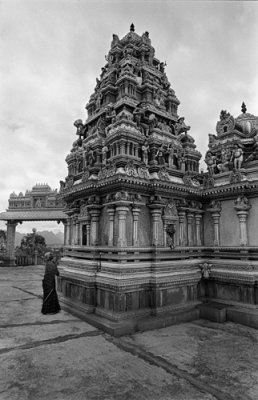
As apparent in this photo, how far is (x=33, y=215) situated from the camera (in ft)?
108

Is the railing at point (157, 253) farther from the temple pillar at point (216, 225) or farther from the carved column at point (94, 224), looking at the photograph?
the carved column at point (94, 224)

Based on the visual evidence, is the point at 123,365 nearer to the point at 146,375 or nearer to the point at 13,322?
the point at 146,375

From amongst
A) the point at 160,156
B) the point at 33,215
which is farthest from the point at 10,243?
the point at 160,156

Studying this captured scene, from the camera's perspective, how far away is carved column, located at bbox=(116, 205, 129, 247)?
10328 millimetres

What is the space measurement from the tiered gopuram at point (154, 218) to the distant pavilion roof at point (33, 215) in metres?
18.1

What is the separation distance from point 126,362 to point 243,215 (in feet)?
25.0

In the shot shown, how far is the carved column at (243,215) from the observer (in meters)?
11.5

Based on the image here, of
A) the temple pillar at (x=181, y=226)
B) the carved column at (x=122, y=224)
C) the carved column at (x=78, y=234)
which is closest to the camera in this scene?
the carved column at (x=122, y=224)

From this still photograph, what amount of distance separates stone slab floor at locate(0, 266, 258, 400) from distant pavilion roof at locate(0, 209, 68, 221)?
22284 mm

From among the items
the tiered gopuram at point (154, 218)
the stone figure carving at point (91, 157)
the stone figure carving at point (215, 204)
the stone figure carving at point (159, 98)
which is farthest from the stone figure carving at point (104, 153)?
the stone figure carving at point (215, 204)

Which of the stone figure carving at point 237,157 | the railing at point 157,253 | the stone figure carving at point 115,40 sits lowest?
the railing at point 157,253

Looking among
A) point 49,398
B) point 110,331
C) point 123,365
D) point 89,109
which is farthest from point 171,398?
point 89,109

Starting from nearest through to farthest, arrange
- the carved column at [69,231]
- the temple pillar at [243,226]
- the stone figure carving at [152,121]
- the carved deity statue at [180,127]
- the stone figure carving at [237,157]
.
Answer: the temple pillar at [243,226] → the stone figure carving at [237,157] → the stone figure carving at [152,121] → the carved column at [69,231] → the carved deity statue at [180,127]

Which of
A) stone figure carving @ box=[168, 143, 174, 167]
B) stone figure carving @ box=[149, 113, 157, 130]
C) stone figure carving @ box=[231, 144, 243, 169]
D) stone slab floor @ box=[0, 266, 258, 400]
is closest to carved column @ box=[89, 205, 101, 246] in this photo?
stone slab floor @ box=[0, 266, 258, 400]
